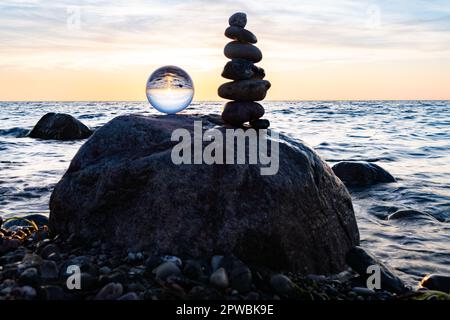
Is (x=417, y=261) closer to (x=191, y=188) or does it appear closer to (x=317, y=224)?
(x=317, y=224)

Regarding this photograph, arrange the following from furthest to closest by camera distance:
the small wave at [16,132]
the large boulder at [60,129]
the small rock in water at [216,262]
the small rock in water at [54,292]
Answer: the small wave at [16,132], the large boulder at [60,129], the small rock in water at [216,262], the small rock in water at [54,292]

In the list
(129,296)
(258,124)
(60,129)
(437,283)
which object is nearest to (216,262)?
(129,296)

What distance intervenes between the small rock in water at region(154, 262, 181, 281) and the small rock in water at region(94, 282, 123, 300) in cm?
35

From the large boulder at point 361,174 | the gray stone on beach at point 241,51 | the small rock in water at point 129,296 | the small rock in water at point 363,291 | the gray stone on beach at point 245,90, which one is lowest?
the small rock in water at point 363,291

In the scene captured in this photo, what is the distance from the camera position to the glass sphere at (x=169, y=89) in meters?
6.27

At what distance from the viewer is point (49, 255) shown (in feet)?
14.4

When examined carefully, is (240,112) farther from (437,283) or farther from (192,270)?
(437,283)

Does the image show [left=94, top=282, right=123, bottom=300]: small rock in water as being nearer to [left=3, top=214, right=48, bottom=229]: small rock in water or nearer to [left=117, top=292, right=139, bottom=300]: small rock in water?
[left=117, top=292, right=139, bottom=300]: small rock in water

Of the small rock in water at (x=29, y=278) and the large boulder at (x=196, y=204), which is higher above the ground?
the large boulder at (x=196, y=204)

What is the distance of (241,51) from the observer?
5.34 metres

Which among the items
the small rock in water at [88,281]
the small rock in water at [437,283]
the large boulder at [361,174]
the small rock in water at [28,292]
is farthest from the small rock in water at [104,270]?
the large boulder at [361,174]

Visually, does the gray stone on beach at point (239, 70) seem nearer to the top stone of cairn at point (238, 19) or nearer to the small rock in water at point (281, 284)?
the top stone of cairn at point (238, 19)

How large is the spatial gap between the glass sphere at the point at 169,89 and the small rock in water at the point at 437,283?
12.5ft
